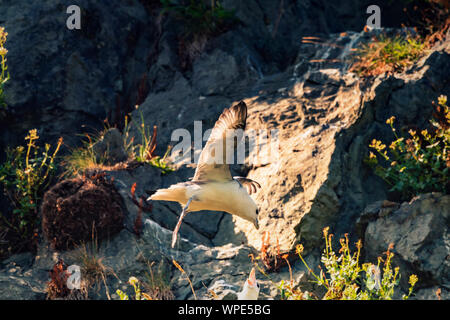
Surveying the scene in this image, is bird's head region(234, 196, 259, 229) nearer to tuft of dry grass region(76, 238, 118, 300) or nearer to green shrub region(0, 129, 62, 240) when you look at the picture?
tuft of dry grass region(76, 238, 118, 300)

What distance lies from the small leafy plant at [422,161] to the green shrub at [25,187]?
4164 millimetres

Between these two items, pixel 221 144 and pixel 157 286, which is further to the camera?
pixel 157 286

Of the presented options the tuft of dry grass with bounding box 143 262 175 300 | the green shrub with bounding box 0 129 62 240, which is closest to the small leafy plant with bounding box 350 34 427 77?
the tuft of dry grass with bounding box 143 262 175 300

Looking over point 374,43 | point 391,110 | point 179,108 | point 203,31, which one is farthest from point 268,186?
point 203,31

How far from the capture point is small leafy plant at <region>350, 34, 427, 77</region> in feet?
23.7

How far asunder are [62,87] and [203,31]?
270 centimetres

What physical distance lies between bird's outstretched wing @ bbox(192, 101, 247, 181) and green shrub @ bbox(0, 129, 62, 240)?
8.70 ft

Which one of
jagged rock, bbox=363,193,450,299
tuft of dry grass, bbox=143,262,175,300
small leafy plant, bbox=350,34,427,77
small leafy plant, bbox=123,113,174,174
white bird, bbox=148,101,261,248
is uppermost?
small leafy plant, bbox=350,34,427,77

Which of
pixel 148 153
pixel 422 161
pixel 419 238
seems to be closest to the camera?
pixel 419 238

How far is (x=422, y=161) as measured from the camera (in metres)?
5.60

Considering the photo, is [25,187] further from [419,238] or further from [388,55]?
[388,55]

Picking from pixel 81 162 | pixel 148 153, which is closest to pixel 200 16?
pixel 148 153

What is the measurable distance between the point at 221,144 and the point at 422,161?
2.59 meters

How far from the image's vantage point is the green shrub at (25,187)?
20.9 feet
